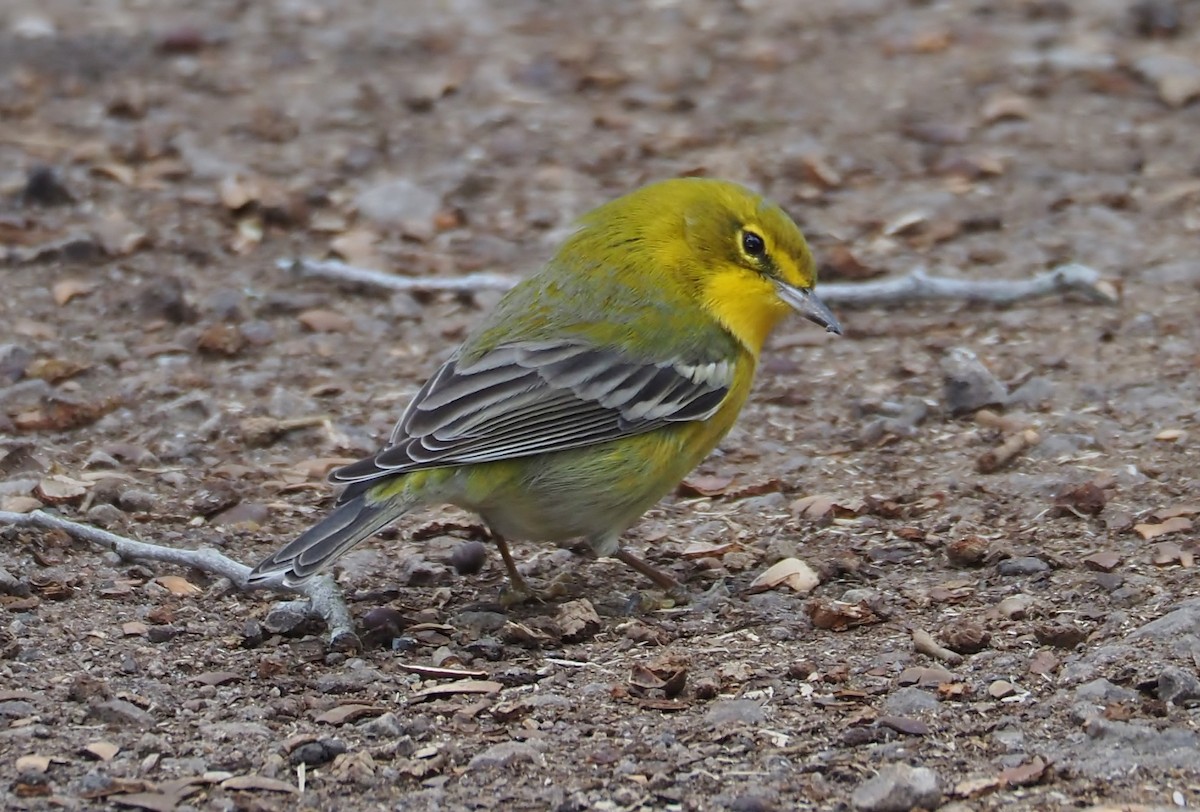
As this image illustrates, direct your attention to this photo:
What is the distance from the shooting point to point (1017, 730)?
407 cm

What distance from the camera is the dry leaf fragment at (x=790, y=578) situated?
514 centimetres

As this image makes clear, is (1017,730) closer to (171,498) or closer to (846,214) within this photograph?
(171,498)

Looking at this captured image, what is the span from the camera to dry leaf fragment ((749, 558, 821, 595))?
5.14 m

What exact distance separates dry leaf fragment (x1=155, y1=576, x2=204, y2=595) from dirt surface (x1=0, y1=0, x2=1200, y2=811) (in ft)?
0.07

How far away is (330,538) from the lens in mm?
4652

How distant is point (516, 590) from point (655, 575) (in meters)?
0.42

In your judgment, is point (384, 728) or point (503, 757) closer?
point (503, 757)

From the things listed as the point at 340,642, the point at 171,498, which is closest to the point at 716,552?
the point at 340,642

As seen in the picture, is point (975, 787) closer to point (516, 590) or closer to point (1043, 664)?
point (1043, 664)

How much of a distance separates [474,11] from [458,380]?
596cm

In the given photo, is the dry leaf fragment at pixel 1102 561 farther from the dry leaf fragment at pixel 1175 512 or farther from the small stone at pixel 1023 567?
the dry leaf fragment at pixel 1175 512

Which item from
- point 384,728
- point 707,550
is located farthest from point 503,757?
point 707,550

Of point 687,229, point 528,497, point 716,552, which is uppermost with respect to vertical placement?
point 687,229

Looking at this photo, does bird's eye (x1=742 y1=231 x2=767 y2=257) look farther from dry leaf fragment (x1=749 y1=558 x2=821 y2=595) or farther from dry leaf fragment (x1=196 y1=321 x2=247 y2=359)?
dry leaf fragment (x1=196 y1=321 x2=247 y2=359)
